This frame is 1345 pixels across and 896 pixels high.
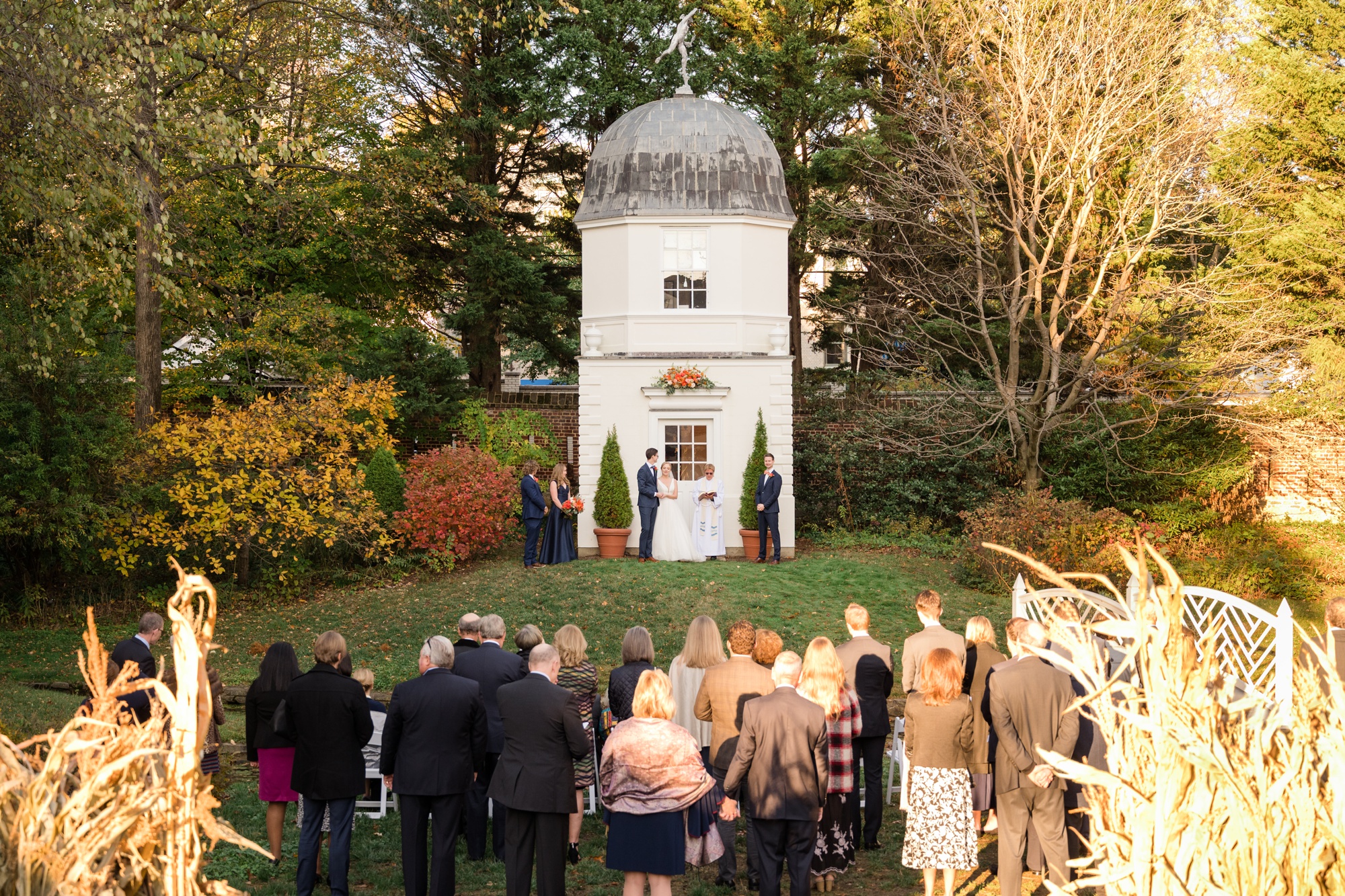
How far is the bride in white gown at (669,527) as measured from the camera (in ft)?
64.6

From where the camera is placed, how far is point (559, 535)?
19.3m

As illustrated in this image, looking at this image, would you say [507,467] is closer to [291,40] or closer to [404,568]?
[404,568]

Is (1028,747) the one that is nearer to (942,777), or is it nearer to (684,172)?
(942,777)

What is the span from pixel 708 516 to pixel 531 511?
317 cm

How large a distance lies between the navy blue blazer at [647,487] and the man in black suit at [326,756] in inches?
485

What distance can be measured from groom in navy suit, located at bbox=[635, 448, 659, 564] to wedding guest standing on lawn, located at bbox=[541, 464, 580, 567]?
120 centimetres

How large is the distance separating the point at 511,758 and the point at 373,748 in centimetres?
284

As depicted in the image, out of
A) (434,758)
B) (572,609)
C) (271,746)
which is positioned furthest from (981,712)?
(572,609)

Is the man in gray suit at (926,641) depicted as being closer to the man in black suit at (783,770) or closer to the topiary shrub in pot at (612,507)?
the man in black suit at (783,770)

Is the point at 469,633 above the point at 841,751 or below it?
above

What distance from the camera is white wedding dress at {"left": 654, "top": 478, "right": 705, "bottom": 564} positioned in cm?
1969

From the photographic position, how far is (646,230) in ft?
69.1

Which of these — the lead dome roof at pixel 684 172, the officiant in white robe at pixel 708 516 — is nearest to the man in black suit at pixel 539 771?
the officiant in white robe at pixel 708 516

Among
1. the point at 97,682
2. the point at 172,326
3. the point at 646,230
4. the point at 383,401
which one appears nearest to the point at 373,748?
the point at 97,682
